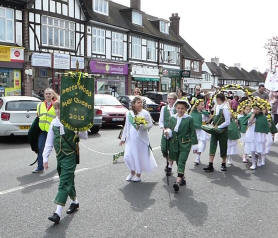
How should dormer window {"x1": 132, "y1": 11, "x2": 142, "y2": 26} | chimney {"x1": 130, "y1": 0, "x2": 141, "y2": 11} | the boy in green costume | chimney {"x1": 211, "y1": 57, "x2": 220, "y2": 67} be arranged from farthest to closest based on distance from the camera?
chimney {"x1": 211, "y1": 57, "x2": 220, "y2": 67} < chimney {"x1": 130, "y1": 0, "x2": 141, "y2": 11} < dormer window {"x1": 132, "y1": 11, "x2": 142, "y2": 26} < the boy in green costume

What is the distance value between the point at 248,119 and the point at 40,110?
499 cm

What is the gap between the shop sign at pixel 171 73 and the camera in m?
41.5

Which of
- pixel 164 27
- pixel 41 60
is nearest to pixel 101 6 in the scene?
pixel 41 60

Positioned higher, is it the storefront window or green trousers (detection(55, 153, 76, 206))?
the storefront window

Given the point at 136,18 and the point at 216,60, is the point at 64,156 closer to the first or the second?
the point at 136,18

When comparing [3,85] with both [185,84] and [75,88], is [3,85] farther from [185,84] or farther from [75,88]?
[185,84]

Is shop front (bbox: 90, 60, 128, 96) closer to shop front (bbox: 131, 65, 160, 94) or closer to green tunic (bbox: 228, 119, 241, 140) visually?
shop front (bbox: 131, 65, 160, 94)

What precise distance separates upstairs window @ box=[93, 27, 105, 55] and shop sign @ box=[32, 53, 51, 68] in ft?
18.2

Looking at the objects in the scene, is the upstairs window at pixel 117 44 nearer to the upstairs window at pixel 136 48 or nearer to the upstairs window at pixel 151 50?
the upstairs window at pixel 136 48

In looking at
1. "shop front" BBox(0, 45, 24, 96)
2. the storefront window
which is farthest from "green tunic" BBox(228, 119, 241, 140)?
the storefront window

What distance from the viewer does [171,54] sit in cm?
4338

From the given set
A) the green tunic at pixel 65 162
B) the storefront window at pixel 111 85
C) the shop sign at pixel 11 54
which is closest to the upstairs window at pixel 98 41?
the storefront window at pixel 111 85

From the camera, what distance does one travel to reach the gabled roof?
1229 inches

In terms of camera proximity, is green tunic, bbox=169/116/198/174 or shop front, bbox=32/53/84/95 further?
shop front, bbox=32/53/84/95
